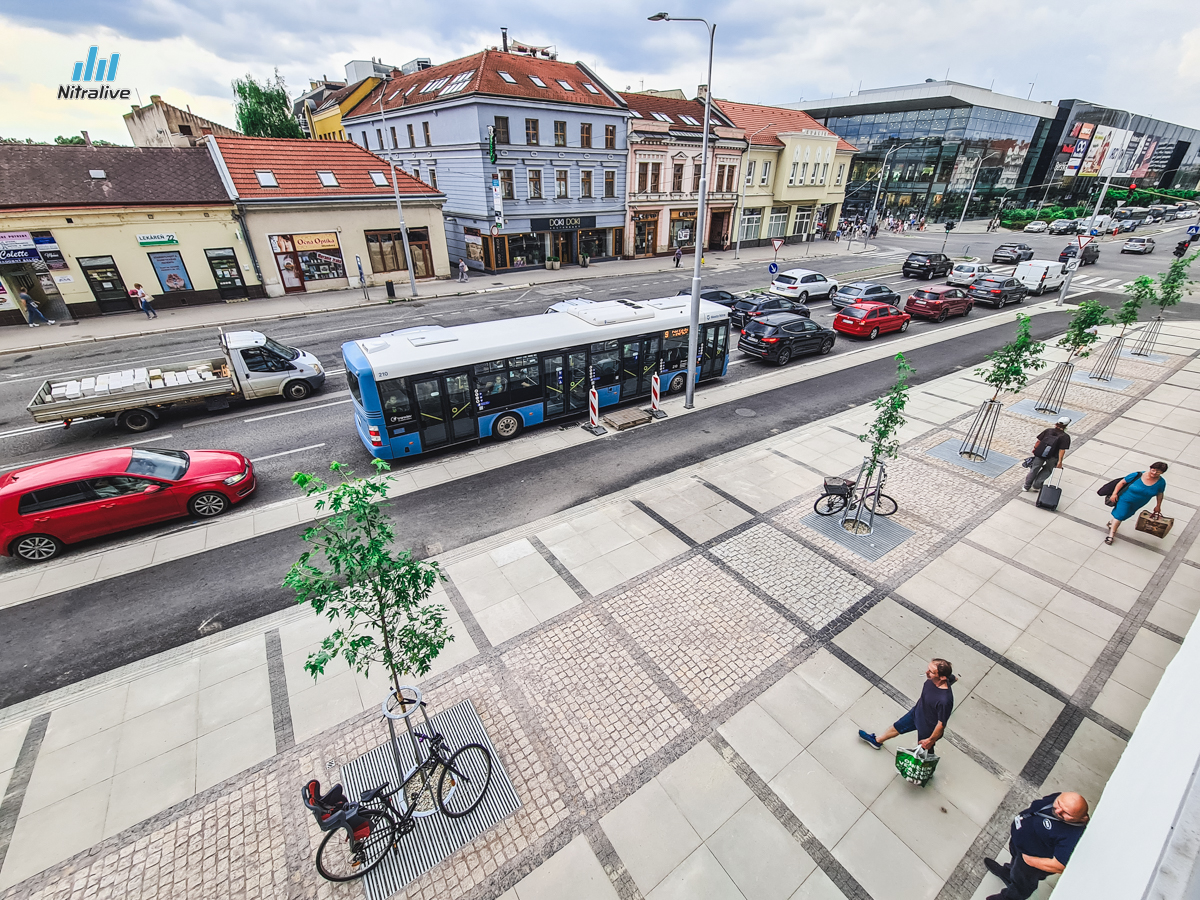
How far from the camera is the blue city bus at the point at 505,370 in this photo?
1177 centimetres

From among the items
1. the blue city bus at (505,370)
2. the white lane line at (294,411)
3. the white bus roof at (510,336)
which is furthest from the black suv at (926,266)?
the white lane line at (294,411)

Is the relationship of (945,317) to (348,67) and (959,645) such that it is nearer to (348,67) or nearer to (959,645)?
(959,645)

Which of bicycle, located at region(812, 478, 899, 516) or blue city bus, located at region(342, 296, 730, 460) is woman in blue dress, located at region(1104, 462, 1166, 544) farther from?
blue city bus, located at region(342, 296, 730, 460)

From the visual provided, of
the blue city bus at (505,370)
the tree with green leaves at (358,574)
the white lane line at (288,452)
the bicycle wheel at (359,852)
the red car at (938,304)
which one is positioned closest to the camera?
the tree with green leaves at (358,574)

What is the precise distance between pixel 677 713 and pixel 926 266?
38.6 meters

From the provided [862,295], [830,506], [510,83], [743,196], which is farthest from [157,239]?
[743,196]

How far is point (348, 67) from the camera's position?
55.8m

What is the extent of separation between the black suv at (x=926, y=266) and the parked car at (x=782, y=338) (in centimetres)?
2008

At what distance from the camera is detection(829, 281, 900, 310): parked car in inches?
1009

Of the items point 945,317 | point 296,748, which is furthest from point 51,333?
point 945,317

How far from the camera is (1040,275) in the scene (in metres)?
31.2

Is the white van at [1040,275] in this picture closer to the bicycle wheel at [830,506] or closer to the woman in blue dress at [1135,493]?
the woman in blue dress at [1135,493]

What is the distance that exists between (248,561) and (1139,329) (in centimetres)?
3432

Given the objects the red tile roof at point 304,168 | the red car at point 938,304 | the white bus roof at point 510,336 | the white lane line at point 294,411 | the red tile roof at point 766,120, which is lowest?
the white lane line at point 294,411
